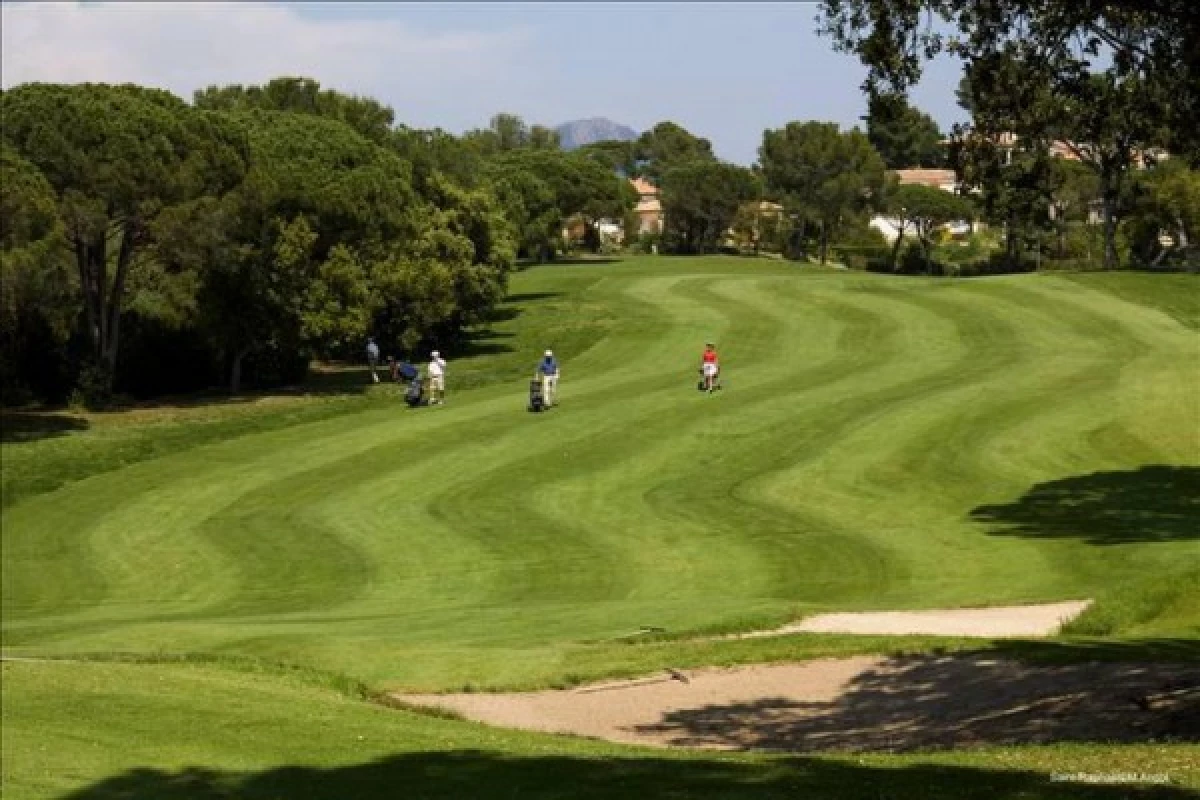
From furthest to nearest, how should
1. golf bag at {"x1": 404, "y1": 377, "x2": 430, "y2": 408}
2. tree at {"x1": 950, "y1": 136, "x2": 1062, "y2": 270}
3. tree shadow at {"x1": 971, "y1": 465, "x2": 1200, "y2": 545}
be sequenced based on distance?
golf bag at {"x1": 404, "y1": 377, "x2": 430, "y2": 408} → tree shadow at {"x1": 971, "y1": 465, "x2": 1200, "y2": 545} → tree at {"x1": 950, "y1": 136, "x2": 1062, "y2": 270}

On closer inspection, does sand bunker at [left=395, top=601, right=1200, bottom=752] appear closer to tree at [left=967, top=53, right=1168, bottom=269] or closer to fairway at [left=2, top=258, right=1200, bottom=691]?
fairway at [left=2, top=258, right=1200, bottom=691]

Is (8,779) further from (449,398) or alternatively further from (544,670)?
(449,398)

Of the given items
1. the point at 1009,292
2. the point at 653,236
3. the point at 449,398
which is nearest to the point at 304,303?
the point at 449,398

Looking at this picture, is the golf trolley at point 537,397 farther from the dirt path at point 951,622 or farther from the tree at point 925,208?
the tree at point 925,208

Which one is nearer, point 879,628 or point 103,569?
point 879,628

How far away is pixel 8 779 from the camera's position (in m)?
14.0

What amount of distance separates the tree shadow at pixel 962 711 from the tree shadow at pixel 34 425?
116ft

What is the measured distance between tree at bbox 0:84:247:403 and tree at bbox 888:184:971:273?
256ft

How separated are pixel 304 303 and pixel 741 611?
1483 inches

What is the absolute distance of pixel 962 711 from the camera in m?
17.5

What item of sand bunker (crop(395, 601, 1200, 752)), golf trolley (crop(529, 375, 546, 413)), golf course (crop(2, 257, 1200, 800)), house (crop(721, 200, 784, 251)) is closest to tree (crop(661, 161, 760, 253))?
house (crop(721, 200, 784, 251))

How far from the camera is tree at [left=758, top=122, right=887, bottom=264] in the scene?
422ft

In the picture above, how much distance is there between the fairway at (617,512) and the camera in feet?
80.2

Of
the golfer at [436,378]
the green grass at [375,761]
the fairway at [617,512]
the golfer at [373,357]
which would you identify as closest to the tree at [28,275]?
the fairway at [617,512]
